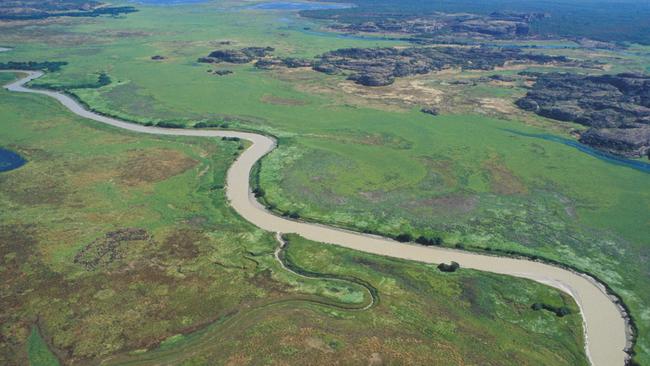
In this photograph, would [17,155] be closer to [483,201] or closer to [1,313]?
[1,313]

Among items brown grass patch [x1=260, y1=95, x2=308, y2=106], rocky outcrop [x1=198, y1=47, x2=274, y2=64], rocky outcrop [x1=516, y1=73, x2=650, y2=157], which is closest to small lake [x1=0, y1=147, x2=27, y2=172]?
brown grass patch [x1=260, y1=95, x2=308, y2=106]

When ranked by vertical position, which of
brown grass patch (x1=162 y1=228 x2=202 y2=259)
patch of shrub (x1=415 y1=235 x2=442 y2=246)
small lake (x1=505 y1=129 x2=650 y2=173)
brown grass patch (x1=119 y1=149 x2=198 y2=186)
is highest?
small lake (x1=505 y1=129 x2=650 y2=173)

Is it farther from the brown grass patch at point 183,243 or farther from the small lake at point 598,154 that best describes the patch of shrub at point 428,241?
the small lake at point 598,154

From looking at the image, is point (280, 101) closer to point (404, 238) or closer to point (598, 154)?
point (404, 238)

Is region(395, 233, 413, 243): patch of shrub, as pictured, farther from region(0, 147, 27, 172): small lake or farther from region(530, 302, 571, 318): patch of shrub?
region(0, 147, 27, 172): small lake

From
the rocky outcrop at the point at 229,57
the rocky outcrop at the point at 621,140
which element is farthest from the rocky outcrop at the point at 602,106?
the rocky outcrop at the point at 229,57

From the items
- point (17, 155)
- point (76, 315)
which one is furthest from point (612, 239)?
point (17, 155)
